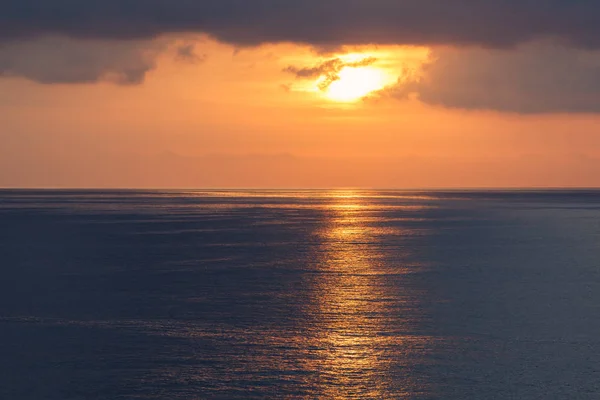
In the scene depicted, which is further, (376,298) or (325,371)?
(376,298)

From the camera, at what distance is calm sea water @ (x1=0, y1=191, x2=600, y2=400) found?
27391 millimetres

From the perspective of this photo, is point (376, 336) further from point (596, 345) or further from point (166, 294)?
point (166, 294)

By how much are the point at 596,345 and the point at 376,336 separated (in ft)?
28.4

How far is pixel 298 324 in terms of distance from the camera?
120ft

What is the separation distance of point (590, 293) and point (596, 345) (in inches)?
596

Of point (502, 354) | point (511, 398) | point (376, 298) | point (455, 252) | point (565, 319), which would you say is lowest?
point (511, 398)

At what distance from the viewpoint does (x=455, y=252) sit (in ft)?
241

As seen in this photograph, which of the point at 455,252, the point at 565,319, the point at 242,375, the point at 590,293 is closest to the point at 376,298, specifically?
the point at 565,319

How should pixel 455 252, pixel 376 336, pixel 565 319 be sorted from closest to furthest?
pixel 376 336
pixel 565 319
pixel 455 252

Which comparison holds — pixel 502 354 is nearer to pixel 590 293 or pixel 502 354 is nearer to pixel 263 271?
pixel 590 293

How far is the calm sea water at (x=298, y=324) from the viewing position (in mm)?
27391

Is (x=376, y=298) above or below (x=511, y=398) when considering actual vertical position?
above

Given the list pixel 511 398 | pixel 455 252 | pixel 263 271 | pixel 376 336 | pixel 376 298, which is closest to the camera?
pixel 511 398

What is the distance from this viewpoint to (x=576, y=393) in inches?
1040
